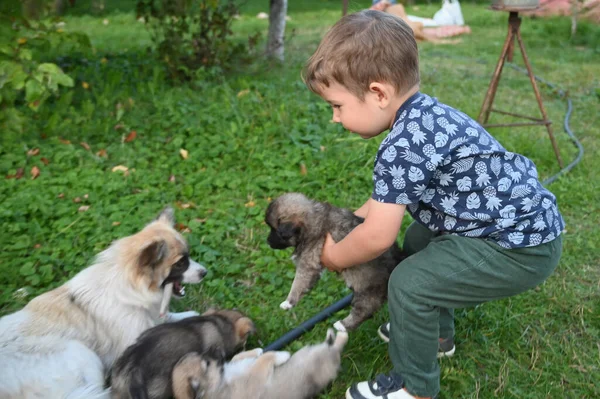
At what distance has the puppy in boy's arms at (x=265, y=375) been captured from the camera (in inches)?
110

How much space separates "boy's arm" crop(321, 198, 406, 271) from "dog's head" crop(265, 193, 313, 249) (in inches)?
26.0

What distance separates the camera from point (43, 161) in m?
5.50

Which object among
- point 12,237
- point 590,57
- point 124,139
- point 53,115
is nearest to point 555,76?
point 590,57

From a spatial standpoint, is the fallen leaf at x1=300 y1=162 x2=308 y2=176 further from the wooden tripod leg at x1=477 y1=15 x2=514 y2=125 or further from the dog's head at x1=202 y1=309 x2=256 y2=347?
the dog's head at x1=202 y1=309 x2=256 y2=347

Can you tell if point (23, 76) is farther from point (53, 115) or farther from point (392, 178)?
point (392, 178)

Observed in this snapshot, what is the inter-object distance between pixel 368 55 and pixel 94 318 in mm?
2058

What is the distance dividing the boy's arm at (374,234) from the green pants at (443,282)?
0.67 feet

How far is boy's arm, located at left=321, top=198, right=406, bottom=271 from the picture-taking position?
250cm

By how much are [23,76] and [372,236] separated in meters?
3.24

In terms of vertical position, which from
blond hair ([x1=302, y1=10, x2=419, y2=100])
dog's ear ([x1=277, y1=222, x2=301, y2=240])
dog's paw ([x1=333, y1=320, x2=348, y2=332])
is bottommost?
dog's paw ([x1=333, y1=320, x2=348, y2=332])

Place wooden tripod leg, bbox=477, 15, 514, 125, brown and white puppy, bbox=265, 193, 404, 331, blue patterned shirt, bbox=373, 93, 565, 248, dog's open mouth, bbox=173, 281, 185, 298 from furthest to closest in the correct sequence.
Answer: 1. wooden tripod leg, bbox=477, 15, 514, 125
2. dog's open mouth, bbox=173, 281, 185, 298
3. brown and white puppy, bbox=265, 193, 404, 331
4. blue patterned shirt, bbox=373, 93, 565, 248

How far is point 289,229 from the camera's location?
11.1 feet

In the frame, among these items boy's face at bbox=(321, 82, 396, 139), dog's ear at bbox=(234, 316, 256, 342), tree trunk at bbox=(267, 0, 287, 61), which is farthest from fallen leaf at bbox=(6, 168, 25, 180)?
tree trunk at bbox=(267, 0, 287, 61)

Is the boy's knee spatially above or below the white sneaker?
above
